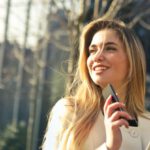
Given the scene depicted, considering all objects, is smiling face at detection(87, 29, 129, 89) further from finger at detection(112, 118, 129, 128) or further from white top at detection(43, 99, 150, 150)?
finger at detection(112, 118, 129, 128)

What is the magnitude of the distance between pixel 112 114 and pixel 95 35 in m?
0.70

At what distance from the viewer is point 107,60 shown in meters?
2.50

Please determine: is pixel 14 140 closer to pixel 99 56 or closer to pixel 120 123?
pixel 99 56

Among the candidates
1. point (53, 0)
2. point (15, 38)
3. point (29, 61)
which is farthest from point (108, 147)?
point (29, 61)

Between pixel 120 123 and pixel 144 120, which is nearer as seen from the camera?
pixel 120 123

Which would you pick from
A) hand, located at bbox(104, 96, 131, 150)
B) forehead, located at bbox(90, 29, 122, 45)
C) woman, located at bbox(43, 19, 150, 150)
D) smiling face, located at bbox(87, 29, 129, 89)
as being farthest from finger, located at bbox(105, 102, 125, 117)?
forehead, located at bbox(90, 29, 122, 45)

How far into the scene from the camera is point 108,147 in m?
2.18

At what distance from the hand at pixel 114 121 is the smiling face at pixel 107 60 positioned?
0.36 meters

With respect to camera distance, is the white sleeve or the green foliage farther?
the green foliage

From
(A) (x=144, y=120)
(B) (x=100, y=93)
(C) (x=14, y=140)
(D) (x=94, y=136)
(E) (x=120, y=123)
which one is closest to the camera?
(E) (x=120, y=123)

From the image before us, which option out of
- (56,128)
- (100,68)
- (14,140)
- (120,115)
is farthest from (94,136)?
(14,140)

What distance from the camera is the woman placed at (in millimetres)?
2449

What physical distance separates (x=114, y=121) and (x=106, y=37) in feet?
2.09

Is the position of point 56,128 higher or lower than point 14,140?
higher
